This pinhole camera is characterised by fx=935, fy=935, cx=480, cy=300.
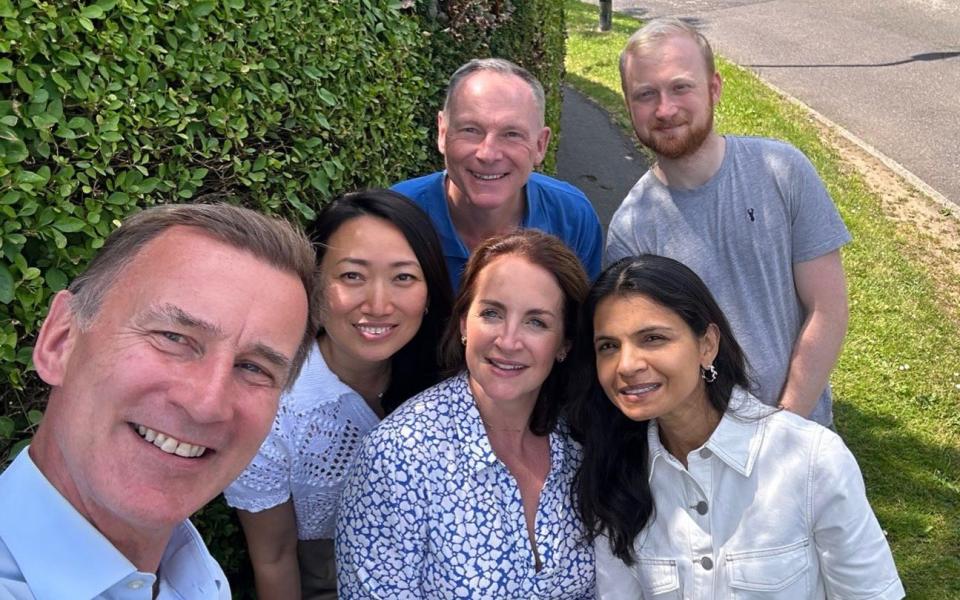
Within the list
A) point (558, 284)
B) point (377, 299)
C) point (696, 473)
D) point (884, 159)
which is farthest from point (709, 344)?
point (884, 159)

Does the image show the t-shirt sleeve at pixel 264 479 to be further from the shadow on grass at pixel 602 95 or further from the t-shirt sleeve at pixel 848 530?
the shadow on grass at pixel 602 95

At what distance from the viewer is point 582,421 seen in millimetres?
2951

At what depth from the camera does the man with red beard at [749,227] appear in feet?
11.0

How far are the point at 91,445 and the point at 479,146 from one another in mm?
2302

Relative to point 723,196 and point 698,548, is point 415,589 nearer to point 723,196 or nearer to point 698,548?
point 698,548

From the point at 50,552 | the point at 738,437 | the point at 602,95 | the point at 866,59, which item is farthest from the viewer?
the point at 866,59

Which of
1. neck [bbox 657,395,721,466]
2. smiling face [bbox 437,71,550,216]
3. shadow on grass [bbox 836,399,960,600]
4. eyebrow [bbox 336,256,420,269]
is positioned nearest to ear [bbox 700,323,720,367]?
neck [bbox 657,395,721,466]

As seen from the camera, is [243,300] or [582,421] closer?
[243,300]

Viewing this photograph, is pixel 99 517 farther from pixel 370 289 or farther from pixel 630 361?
pixel 630 361

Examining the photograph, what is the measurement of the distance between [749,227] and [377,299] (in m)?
1.39

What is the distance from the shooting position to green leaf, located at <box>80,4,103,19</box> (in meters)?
2.28

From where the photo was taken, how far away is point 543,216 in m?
3.93

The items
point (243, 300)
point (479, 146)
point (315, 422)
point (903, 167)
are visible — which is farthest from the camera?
point (903, 167)

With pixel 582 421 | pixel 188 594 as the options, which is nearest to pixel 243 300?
pixel 188 594
